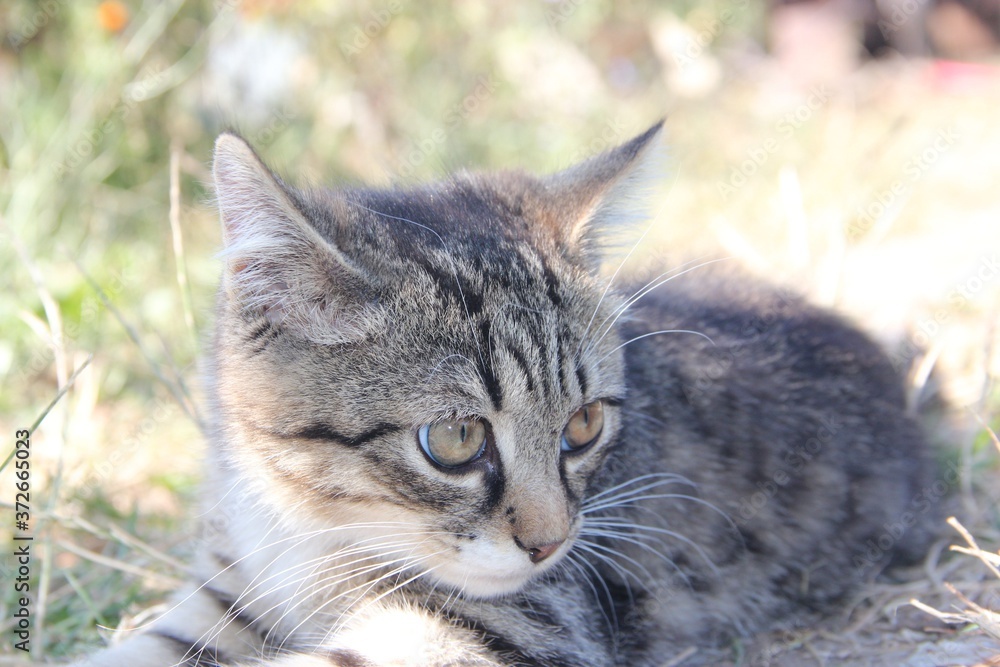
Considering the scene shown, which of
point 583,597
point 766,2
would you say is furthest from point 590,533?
point 766,2

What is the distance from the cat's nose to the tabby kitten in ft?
0.04

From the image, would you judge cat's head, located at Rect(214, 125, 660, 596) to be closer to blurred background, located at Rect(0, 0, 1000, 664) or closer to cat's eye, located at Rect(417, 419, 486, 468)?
cat's eye, located at Rect(417, 419, 486, 468)

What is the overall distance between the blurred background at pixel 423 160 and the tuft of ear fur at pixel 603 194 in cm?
73

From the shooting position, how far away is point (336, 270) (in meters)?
1.85

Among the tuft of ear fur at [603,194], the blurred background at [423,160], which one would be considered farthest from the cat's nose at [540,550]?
the blurred background at [423,160]

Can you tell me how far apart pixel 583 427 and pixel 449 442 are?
37 cm

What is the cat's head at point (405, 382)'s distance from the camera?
5.97 ft

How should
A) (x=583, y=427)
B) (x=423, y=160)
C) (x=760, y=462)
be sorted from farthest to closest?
(x=423, y=160)
(x=760, y=462)
(x=583, y=427)

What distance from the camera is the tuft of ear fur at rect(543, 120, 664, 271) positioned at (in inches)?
86.0

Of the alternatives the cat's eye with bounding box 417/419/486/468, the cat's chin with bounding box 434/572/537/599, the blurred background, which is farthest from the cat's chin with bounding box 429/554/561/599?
the blurred background

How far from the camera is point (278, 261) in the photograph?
6.15 ft

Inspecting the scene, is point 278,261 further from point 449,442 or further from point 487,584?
point 487,584

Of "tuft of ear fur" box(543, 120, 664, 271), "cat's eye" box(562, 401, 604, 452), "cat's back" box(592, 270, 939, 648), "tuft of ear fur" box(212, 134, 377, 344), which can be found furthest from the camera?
"cat's back" box(592, 270, 939, 648)

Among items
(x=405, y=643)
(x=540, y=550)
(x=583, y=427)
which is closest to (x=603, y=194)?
(x=583, y=427)
